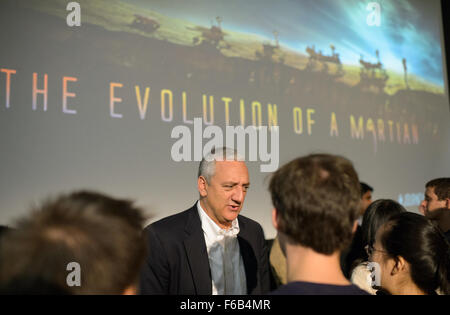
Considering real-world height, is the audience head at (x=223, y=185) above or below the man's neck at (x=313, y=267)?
above

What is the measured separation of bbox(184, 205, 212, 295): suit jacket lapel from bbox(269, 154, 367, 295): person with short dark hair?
83 centimetres

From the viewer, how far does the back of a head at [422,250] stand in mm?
1271

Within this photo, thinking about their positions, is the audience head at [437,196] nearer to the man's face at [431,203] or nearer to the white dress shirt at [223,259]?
the man's face at [431,203]

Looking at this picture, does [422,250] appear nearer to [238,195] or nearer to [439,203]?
[238,195]

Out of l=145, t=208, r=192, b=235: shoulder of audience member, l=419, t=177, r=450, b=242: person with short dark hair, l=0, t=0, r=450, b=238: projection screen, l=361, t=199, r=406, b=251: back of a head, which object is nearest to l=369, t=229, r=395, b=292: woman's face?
l=361, t=199, r=406, b=251: back of a head

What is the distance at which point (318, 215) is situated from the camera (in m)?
0.93

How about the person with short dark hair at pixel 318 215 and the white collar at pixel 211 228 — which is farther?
the white collar at pixel 211 228

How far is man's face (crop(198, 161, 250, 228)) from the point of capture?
75.4 inches

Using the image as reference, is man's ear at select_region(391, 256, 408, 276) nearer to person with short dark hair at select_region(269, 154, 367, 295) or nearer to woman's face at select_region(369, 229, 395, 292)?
woman's face at select_region(369, 229, 395, 292)

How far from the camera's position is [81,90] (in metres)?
2.67

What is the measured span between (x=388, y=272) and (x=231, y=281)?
75 centimetres

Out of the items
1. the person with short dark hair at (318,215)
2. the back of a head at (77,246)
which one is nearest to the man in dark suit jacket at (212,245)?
the person with short dark hair at (318,215)
